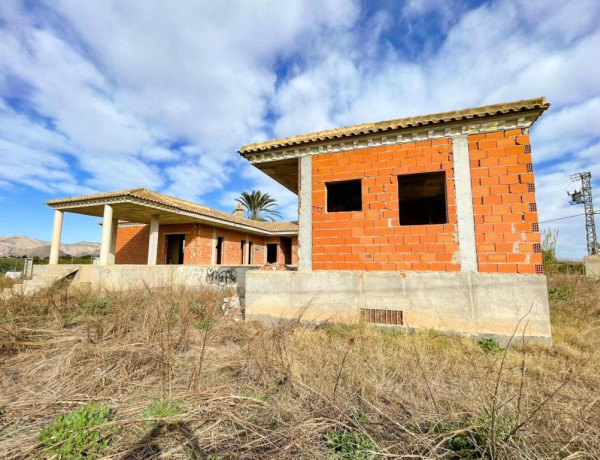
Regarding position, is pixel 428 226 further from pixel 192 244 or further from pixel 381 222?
pixel 192 244

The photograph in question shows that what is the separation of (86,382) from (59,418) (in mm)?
921

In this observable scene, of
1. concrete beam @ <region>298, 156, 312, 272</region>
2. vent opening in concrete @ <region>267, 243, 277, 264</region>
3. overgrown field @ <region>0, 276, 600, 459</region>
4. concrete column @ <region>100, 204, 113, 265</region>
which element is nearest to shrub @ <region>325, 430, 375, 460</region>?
overgrown field @ <region>0, 276, 600, 459</region>

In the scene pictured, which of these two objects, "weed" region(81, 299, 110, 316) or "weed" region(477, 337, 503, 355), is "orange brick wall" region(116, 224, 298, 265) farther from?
"weed" region(477, 337, 503, 355)

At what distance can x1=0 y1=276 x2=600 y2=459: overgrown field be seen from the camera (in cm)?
212

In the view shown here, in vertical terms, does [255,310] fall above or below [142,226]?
below

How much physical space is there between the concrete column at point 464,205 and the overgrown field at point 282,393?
5.06 feet

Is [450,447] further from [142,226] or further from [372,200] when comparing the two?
[142,226]

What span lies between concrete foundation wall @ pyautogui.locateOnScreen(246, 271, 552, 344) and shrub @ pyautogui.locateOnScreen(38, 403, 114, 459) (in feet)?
12.8

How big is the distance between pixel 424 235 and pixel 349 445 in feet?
14.3

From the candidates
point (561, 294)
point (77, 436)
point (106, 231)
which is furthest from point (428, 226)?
point (106, 231)

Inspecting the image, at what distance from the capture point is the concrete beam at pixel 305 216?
648 cm

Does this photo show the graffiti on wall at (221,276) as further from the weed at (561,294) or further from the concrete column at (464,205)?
the weed at (561,294)

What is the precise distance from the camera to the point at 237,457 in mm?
2121

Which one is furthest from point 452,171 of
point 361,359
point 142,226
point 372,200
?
point 142,226
